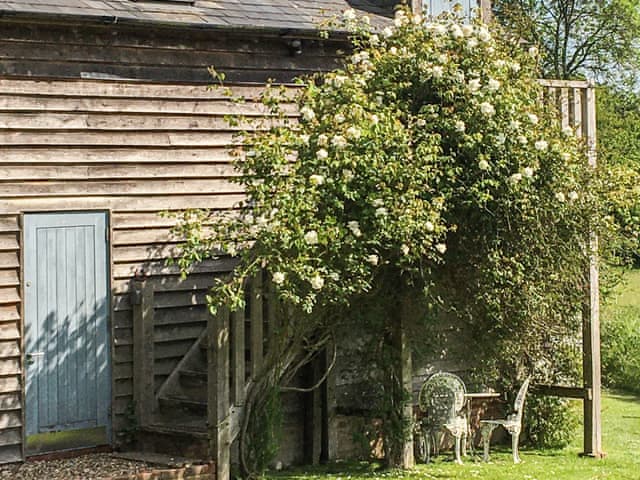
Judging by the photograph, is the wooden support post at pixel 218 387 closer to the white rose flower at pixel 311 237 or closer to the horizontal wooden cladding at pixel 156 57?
the white rose flower at pixel 311 237

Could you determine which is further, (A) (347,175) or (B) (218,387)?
(B) (218,387)

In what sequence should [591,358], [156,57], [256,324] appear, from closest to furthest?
1. [256,324]
2. [156,57]
3. [591,358]

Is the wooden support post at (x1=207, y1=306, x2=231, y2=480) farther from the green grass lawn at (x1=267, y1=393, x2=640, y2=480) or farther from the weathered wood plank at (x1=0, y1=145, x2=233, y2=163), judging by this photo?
the weathered wood plank at (x1=0, y1=145, x2=233, y2=163)

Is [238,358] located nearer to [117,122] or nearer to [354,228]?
[354,228]

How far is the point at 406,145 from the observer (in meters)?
8.83

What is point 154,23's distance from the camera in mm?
9938

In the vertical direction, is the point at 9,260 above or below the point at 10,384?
above

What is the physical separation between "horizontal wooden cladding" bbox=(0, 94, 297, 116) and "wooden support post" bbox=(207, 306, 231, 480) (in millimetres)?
2432

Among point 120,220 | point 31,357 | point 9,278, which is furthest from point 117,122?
point 31,357

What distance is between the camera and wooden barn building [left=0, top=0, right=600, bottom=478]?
9383mm

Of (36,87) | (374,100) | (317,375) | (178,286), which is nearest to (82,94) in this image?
(36,87)

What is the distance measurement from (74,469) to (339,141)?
12.2 ft

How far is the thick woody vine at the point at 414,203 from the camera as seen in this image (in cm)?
856

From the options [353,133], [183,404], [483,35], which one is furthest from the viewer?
[183,404]
